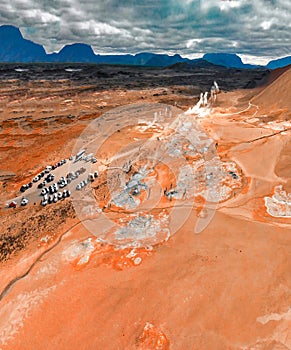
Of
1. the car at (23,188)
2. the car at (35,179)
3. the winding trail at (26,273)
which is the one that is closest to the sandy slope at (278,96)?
the car at (35,179)

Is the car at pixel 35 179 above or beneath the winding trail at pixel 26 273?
beneath

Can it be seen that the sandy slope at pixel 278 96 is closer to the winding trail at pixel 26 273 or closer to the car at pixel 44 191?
the car at pixel 44 191

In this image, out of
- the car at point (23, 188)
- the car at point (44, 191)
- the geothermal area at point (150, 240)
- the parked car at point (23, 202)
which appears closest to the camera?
the geothermal area at point (150, 240)

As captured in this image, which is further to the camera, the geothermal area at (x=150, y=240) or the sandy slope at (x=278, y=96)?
the sandy slope at (x=278, y=96)

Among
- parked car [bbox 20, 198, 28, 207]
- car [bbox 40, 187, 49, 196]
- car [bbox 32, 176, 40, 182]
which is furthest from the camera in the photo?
car [bbox 32, 176, 40, 182]

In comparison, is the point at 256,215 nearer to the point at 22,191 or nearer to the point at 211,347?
the point at 211,347

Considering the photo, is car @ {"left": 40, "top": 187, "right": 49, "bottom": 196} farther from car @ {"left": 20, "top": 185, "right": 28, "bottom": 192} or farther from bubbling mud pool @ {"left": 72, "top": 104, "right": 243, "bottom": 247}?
Result: bubbling mud pool @ {"left": 72, "top": 104, "right": 243, "bottom": 247}

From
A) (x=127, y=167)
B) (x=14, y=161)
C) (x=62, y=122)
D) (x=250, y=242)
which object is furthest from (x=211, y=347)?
(x=62, y=122)

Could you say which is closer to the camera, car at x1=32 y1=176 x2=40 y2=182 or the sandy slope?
car at x1=32 y1=176 x2=40 y2=182

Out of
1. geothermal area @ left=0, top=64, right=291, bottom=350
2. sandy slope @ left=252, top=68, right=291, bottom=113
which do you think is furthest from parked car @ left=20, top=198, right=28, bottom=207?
sandy slope @ left=252, top=68, right=291, bottom=113
